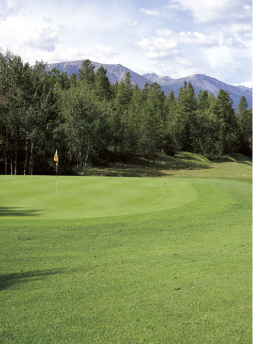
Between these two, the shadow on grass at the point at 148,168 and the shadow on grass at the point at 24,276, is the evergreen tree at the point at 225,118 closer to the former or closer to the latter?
Answer: the shadow on grass at the point at 148,168

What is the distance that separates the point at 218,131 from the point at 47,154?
187ft

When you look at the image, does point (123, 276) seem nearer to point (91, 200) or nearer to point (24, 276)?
point (24, 276)

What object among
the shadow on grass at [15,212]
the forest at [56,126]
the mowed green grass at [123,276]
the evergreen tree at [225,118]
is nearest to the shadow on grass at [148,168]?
the forest at [56,126]

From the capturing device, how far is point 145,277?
530 cm

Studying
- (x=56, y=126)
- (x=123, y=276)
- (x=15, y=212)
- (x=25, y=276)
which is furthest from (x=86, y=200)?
(x=56, y=126)

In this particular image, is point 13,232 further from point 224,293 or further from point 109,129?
point 109,129

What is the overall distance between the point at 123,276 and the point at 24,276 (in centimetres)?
190

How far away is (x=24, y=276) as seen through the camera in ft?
17.2

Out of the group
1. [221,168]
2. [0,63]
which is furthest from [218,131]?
[0,63]

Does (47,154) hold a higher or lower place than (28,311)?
higher

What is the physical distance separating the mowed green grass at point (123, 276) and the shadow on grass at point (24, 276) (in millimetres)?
19

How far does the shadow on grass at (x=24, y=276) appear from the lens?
16.1 ft

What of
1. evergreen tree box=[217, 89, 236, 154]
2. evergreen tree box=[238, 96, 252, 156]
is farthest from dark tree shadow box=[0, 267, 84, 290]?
evergreen tree box=[238, 96, 252, 156]

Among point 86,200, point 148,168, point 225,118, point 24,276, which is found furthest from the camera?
point 225,118
